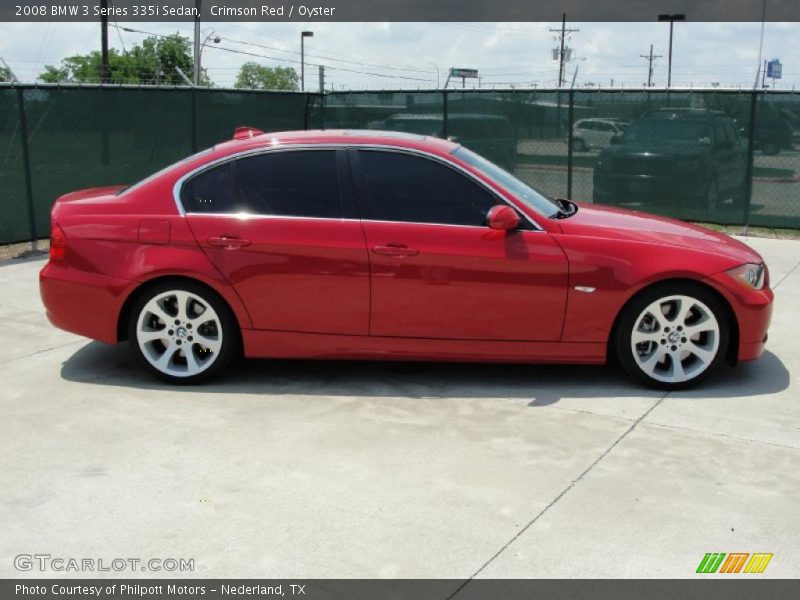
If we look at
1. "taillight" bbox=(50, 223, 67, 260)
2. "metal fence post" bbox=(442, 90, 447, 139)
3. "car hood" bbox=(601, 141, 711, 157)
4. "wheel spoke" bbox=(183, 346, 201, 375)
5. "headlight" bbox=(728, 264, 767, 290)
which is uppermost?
"metal fence post" bbox=(442, 90, 447, 139)

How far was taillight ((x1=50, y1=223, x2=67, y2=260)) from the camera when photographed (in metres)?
6.01

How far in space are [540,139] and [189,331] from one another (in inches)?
350

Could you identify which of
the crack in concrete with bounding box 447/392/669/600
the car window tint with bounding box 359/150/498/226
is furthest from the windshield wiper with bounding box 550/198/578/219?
the crack in concrete with bounding box 447/392/669/600

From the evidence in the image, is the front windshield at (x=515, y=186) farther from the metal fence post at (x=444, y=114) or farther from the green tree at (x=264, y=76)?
the green tree at (x=264, y=76)

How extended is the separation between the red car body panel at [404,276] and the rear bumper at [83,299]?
0.01 m

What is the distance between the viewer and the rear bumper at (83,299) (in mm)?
5906

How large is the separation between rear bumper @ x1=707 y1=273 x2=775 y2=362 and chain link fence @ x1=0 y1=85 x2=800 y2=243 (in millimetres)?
7154

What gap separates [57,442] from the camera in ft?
16.3

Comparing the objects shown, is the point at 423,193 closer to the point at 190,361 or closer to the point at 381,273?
the point at 381,273

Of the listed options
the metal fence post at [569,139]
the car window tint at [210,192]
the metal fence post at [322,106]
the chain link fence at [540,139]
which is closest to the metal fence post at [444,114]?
the chain link fence at [540,139]

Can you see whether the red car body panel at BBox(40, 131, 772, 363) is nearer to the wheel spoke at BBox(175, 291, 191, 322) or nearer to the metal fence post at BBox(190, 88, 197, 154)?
the wheel spoke at BBox(175, 291, 191, 322)
